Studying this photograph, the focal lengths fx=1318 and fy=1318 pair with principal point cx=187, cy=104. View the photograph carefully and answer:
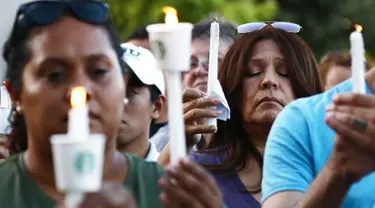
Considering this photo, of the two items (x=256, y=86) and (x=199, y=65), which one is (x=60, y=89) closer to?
(x=256, y=86)

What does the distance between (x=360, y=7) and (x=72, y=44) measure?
2247cm

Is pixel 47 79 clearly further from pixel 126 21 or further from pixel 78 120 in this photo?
pixel 126 21

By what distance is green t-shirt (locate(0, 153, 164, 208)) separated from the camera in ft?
11.7

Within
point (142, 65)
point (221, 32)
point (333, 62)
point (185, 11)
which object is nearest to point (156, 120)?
point (221, 32)

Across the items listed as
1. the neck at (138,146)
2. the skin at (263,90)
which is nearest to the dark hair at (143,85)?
the neck at (138,146)

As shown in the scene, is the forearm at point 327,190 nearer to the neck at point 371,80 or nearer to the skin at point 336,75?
the neck at point 371,80

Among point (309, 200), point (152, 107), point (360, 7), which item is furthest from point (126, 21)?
point (309, 200)

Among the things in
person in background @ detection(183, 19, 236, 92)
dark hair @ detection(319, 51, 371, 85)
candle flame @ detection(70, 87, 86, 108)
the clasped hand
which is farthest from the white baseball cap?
dark hair @ detection(319, 51, 371, 85)

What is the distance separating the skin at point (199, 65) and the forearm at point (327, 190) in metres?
3.07

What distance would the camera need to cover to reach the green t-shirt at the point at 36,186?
3.58 m

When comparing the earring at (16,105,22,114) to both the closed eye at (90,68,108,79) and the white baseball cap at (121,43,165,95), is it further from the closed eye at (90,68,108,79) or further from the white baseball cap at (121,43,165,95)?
the white baseball cap at (121,43,165,95)

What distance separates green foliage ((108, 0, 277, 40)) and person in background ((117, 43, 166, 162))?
1200 cm

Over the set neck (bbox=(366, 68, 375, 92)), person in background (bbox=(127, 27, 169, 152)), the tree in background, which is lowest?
the tree in background

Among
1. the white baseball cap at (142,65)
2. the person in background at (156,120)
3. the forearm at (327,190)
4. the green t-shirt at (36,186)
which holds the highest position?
the green t-shirt at (36,186)
